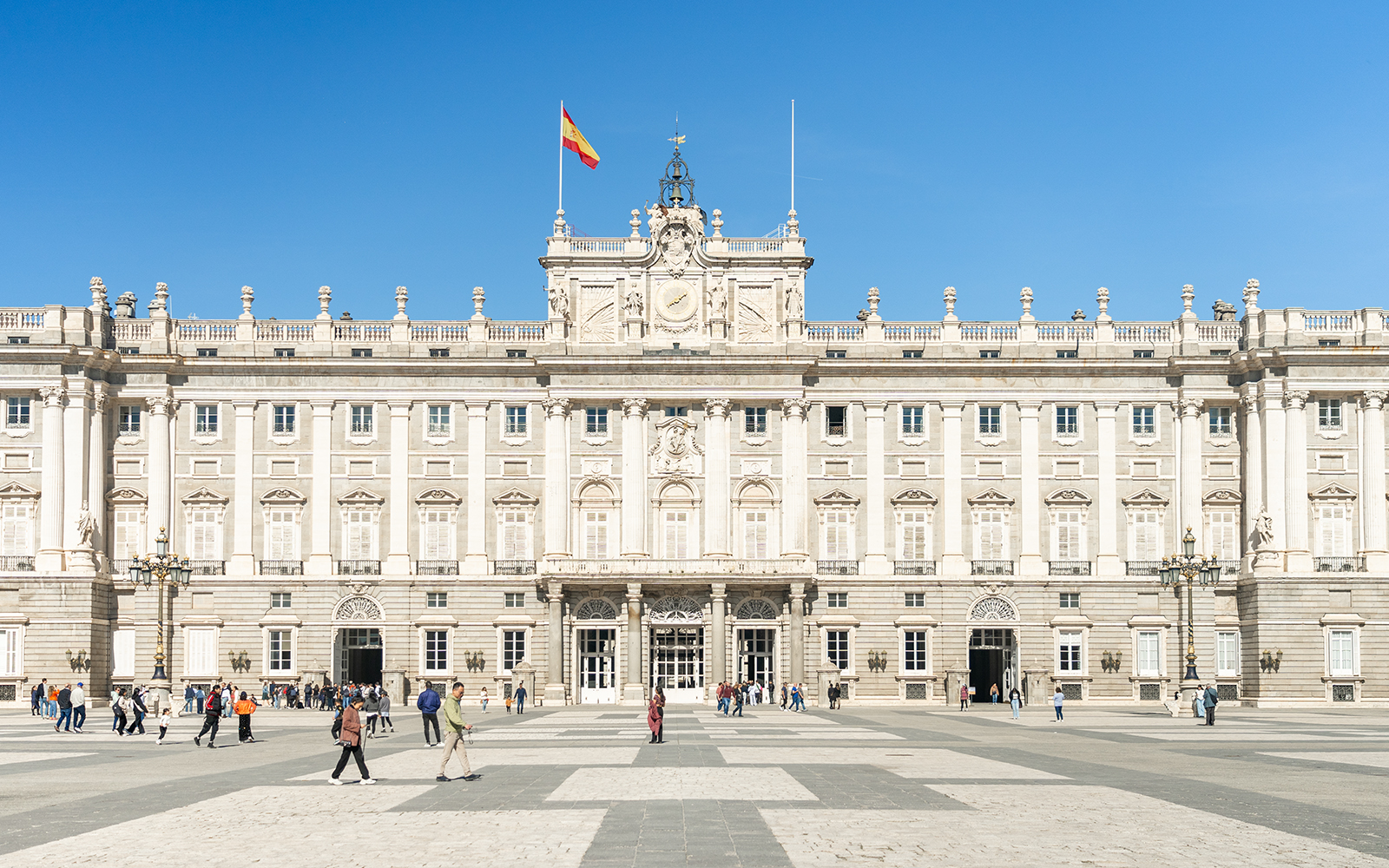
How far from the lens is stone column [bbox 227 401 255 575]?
68.7 m

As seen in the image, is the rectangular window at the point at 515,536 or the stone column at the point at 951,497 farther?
the rectangular window at the point at 515,536

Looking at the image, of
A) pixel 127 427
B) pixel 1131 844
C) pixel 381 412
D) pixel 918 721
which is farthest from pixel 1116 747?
pixel 127 427

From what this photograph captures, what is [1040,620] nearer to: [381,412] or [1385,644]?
[1385,644]

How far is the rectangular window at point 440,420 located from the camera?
2751 inches

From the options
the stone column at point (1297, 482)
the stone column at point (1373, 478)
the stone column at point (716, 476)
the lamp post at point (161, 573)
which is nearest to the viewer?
the lamp post at point (161, 573)

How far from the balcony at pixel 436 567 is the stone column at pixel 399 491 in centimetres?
55

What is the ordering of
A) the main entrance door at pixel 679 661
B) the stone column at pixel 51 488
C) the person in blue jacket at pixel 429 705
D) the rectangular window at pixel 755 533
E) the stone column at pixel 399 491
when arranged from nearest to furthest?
the person in blue jacket at pixel 429 705, the stone column at pixel 51 488, the main entrance door at pixel 679 661, the stone column at pixel 399 491, the rectangular window at pixel 755 533

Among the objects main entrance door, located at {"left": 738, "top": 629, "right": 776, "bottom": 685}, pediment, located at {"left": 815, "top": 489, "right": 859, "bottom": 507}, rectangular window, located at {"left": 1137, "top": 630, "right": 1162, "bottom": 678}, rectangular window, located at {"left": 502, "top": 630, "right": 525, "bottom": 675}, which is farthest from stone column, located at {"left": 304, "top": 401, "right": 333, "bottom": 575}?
rectangular window, located at {"left": 1137, "top": 630, "right": 1162, "bottom": 678}

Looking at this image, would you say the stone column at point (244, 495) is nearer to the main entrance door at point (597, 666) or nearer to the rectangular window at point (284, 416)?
the rectangular window at point (284, 416)

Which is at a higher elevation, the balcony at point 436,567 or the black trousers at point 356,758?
the balcony at point 436,567

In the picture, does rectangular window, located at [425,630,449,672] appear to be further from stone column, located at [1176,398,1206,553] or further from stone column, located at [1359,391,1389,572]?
stone column, located at [1359,391,1389,572]

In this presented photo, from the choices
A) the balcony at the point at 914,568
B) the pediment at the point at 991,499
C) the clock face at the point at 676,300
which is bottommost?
the balcony at the point at 914,568

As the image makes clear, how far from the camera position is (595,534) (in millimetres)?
69500

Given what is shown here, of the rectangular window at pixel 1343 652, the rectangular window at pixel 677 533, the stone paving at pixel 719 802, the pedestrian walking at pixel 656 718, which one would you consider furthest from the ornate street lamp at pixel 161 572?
the rectangular window at pixel 1343 652
